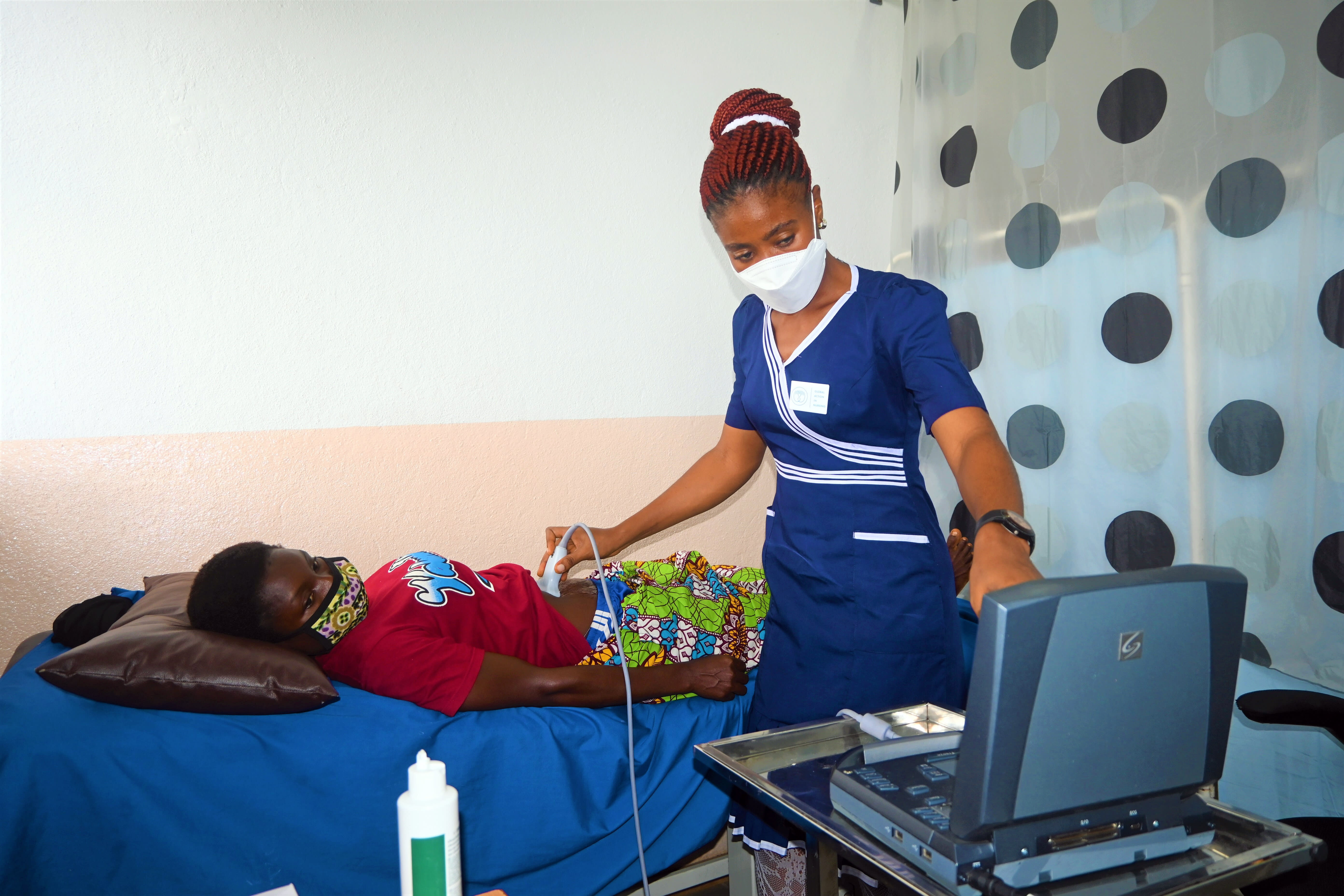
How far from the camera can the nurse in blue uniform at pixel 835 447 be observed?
4.22 feet

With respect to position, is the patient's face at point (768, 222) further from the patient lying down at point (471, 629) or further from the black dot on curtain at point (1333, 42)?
the black dot on curtain at point (1333, 42)

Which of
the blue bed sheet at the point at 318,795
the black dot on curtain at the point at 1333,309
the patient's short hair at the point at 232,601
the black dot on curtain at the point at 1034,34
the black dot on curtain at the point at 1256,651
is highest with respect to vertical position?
the black dot on curtain at the point at 1034,34

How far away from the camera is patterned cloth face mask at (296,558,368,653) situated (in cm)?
159

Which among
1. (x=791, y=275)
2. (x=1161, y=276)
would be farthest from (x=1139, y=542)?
(x=791, y=275)

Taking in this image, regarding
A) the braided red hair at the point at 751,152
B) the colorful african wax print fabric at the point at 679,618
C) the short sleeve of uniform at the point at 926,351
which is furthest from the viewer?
the colorful african wax print fabric at the point at 679,618

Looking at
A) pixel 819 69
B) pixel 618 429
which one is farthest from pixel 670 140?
pixel 618 429

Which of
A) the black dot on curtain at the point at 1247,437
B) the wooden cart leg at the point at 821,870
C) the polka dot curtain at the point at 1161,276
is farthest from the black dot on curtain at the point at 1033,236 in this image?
the wooden cart leg at the point at 821,870

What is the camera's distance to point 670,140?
8.20ft

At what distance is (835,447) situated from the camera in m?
1.33

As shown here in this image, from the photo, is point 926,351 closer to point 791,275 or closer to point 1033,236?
point 791,275

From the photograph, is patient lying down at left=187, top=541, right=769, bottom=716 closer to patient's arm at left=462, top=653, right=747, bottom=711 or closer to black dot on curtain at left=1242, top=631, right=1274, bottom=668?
patient's arm at left=462, top=653, right=747, bottom=711

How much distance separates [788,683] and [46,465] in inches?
68.3

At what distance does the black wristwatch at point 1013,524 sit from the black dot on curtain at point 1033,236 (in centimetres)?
157

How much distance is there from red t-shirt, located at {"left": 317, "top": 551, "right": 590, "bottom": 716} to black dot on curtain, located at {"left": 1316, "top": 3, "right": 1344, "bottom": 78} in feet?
6.25
